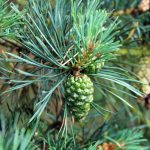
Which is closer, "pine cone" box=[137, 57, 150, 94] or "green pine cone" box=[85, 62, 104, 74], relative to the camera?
"green pine cone" box=[85, 62, 104, 74]

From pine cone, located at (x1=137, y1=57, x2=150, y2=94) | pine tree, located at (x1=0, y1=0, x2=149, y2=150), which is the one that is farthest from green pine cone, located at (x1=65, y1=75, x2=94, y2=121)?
pine cone, located at (x1=137, y1=57, x2=150, y2=94)

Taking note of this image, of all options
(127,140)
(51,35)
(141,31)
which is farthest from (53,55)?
(141,31)

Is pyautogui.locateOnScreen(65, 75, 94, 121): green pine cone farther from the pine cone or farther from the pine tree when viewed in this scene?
the pine cone

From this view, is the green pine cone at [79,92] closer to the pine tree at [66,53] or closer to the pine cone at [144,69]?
the pine tree at [66,53]

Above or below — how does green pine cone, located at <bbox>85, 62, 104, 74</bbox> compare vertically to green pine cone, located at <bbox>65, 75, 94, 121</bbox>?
above

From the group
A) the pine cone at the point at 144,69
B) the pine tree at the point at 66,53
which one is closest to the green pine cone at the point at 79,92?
the pine tree at the point at 66,53

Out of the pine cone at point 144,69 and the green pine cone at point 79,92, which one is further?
the pine cone at point 144,69

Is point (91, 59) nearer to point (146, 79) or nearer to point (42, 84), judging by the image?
point (42, 84)

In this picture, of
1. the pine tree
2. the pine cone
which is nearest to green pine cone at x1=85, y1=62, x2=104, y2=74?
the pine tree

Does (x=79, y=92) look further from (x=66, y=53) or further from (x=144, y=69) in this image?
(x=144, y=69)
